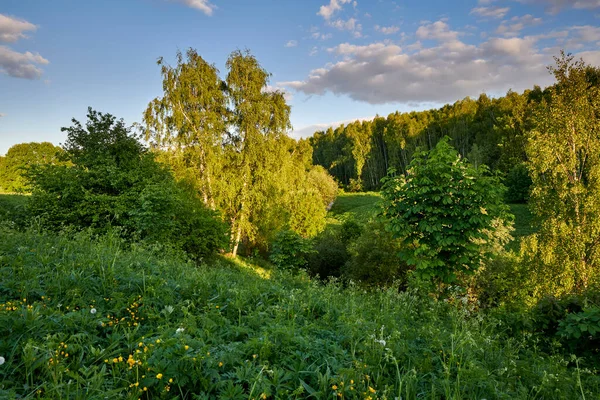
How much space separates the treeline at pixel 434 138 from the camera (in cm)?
3556

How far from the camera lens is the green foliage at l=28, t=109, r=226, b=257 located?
433 inches

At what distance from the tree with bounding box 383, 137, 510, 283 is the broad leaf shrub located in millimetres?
2134

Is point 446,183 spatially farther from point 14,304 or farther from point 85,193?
point 85,193

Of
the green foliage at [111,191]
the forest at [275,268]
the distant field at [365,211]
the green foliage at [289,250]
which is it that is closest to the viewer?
the forest at [275,268]

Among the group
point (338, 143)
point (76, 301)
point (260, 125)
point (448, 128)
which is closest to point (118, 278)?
point (76, 301)

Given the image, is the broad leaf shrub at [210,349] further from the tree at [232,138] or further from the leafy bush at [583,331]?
the tree at [232,138]

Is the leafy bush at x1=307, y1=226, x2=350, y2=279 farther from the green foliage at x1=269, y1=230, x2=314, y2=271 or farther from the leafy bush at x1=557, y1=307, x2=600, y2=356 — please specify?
the leafy bush at x1=557, y1=307, x2=600, y2=356

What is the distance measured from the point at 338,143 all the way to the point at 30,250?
81.9m

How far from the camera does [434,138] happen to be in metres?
61.1

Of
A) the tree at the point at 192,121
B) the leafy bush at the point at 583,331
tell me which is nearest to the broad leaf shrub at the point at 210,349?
the leafy bush at the point at 583,331

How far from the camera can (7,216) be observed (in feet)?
35.2

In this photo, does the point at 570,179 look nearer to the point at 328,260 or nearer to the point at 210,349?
the point at 328,260

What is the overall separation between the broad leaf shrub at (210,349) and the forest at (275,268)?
0.9 inches

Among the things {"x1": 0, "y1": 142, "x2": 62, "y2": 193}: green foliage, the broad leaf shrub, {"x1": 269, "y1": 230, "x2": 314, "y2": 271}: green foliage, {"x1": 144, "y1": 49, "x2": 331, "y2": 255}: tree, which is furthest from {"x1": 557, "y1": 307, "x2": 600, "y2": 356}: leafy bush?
{"x1": 0, "y1": 142, "x2": 62, "y2": 193}: green foliage
